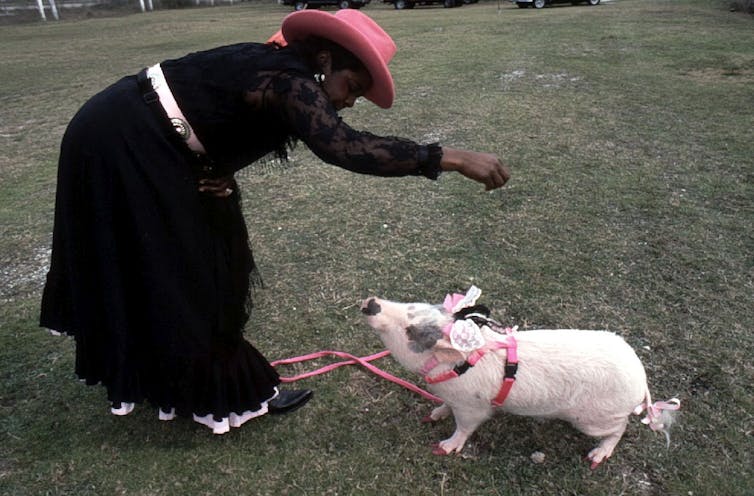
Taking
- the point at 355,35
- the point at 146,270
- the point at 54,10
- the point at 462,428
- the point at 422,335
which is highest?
the point at 54,10

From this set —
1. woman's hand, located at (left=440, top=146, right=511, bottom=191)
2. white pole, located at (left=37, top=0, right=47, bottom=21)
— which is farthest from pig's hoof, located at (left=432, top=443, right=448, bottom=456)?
white pole, located at (left=37, top=0, right=47, bottom=21)

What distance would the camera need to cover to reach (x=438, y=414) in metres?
2.48

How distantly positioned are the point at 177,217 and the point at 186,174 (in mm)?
154

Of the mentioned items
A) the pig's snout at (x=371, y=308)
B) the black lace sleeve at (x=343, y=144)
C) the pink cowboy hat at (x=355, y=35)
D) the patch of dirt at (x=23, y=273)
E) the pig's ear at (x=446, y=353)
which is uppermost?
the pink cowboy hat at (x=355, y=35)

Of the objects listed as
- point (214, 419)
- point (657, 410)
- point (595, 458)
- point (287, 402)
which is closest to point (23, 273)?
point (214, 419)

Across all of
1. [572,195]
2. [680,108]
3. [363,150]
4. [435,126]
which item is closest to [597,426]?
[363,150]

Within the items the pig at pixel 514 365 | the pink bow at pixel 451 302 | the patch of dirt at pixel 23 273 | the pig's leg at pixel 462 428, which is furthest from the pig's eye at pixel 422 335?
the patch of dirt at pixel 23 273

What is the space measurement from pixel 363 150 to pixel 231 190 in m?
0.80

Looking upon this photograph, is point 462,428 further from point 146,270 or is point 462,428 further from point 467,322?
point 146,270

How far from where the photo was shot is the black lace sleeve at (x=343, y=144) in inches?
62.9

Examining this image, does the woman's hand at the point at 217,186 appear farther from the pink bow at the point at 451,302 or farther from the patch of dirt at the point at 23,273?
the patch of dirt at the point at 23,273

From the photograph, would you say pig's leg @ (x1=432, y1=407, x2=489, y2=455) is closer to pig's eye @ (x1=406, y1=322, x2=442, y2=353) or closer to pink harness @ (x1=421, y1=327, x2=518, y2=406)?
pink harness @ (x1=421, y1=327, x2=518, y2=406)

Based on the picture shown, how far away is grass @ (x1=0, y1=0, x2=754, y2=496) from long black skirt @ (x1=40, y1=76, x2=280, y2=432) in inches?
13.7

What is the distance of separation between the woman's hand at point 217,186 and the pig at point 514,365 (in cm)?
70
